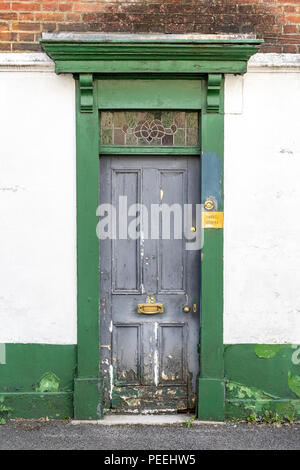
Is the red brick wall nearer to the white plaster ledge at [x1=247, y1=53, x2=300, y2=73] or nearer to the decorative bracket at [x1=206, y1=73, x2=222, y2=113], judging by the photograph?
the white plaster ledge at [x1=247, y1=53, x2=300, y2=73]

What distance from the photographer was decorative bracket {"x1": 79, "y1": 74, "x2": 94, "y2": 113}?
16.2ft

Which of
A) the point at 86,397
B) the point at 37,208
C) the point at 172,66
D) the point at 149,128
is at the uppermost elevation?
the point at 172,66

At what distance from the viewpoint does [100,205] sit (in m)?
5.21

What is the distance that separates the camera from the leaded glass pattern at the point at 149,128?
5.18 metres

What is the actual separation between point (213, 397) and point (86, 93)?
3135 millimetres

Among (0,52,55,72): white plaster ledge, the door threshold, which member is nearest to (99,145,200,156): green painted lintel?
(0,52,55,72): white plaster ledge

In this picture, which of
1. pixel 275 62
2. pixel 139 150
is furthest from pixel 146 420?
pixel 275 62

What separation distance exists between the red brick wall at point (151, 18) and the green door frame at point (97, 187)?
7.6 inches

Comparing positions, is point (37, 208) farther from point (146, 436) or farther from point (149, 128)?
point (146, 436)

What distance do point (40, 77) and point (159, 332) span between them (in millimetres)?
2722

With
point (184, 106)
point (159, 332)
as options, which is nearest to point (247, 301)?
point (159, 332)

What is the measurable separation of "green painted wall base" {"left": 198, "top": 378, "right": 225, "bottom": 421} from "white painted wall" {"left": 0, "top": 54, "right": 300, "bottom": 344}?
441 mm

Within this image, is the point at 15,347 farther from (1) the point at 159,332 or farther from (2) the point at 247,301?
(2) the point at 247,301

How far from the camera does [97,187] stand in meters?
5.09
